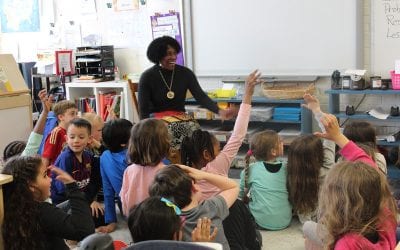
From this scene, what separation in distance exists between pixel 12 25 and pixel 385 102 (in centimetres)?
482

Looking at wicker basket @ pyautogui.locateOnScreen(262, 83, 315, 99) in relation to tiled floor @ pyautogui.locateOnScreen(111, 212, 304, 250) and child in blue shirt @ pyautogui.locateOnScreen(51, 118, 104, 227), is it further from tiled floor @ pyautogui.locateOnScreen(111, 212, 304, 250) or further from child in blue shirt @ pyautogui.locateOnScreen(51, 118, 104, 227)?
child in blue shirt @ pyautogui.locateOnScreen(51, 118, 104, 227)

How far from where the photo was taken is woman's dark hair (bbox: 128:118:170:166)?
2.54m

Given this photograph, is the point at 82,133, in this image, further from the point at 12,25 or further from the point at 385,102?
the point at 12,25

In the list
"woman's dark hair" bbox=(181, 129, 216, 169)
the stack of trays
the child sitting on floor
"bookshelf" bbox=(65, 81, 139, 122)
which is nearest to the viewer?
the child sitting on floor

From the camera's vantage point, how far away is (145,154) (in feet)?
8.37

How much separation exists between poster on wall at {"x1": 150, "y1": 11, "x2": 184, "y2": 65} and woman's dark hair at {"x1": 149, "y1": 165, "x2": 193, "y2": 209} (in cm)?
346

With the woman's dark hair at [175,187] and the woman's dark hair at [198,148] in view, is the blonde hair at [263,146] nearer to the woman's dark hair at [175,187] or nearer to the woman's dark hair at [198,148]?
the woman's dark hair at [198,148]

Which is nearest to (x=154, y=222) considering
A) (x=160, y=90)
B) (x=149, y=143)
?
(x=149, y=143)

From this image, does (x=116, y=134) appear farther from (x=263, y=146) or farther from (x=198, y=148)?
(x=263, y=146)

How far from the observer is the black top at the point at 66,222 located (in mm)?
1999

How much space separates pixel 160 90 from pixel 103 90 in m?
2.30

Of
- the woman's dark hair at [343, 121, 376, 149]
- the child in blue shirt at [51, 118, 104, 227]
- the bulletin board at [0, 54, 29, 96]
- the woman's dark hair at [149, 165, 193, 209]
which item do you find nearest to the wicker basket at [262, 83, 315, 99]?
the woman's dark hair at [343, 121, 376, 149]

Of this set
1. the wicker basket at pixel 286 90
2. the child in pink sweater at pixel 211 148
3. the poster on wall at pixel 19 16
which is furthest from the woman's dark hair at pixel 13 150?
the poster on wall at pixel 19 16

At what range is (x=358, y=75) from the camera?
4168 millimetres
